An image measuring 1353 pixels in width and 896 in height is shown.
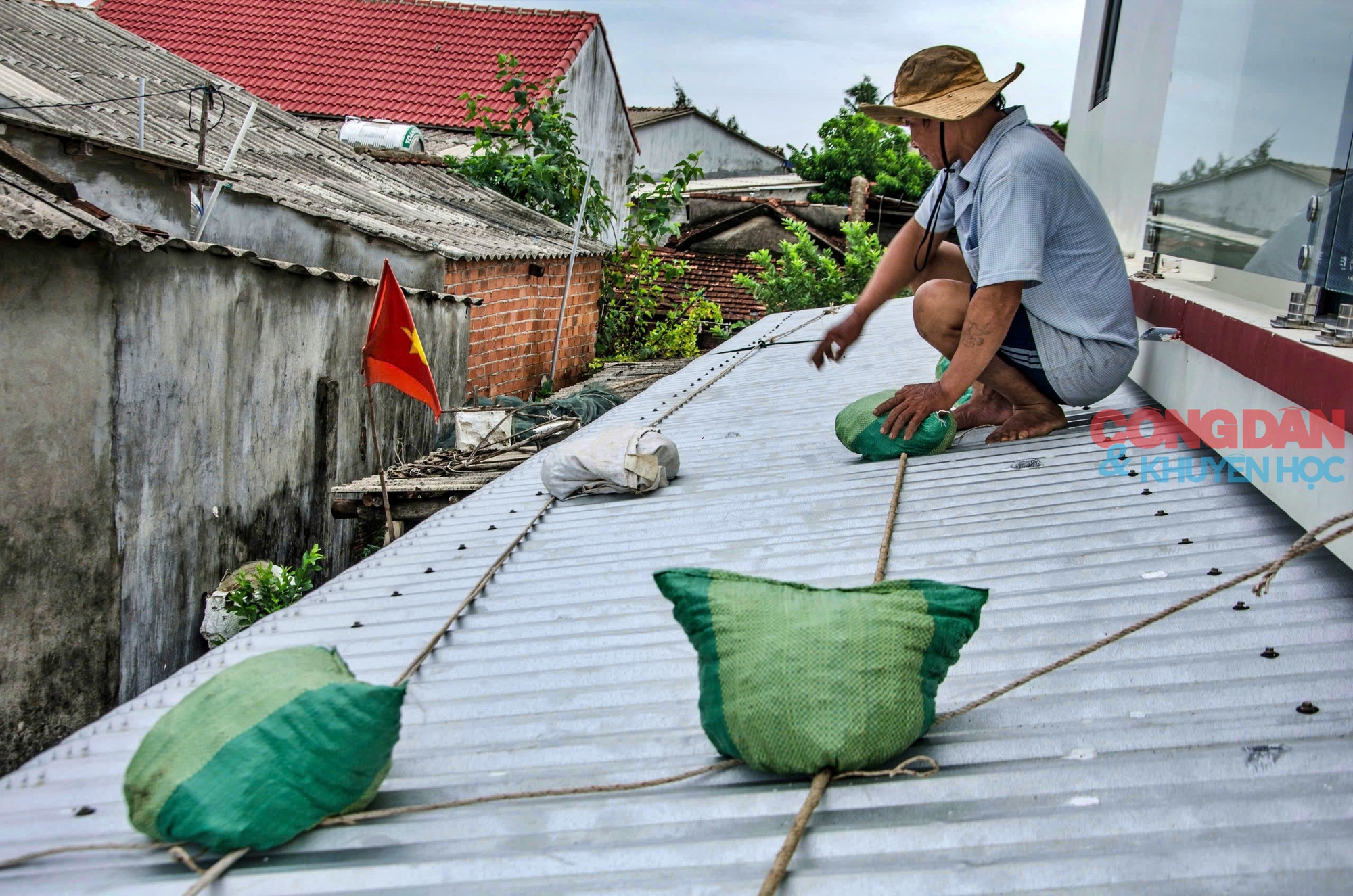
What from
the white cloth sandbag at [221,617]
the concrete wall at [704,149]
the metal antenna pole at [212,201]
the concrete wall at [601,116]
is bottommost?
the white cloth sandbag at [221,617]

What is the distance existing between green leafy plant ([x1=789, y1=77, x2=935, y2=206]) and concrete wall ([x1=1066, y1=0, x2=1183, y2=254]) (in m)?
18.8

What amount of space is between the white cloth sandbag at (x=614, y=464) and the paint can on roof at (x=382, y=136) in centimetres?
1192

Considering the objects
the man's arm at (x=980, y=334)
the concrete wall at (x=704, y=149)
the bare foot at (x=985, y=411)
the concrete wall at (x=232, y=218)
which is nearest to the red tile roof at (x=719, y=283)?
the concrete wall at (x=232, y=218)

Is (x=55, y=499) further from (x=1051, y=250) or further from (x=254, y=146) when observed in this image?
(x=254, y=146)

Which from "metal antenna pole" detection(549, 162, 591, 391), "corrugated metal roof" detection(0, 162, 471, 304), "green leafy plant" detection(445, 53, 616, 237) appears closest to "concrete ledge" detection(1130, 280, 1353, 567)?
"corrugated metal roof" detection(0, 162, 471, 304)

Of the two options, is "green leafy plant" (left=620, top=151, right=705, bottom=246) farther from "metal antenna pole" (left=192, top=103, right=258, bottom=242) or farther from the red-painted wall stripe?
the red-painted wall stripe

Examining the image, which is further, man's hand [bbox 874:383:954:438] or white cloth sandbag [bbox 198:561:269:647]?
white cloth sandbag [bbox 198:561:269:647]

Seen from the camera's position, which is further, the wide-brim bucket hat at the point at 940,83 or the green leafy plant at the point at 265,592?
the green leafy plant at the point at 265,592

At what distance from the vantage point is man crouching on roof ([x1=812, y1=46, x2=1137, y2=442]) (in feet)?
11.1

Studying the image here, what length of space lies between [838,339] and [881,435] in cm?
38

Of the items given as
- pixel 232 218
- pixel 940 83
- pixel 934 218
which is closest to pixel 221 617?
pixel 232 218

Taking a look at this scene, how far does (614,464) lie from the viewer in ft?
13.2

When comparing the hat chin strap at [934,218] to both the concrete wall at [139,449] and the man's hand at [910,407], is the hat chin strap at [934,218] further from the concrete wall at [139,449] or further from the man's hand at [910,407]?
the concrete wall at [139,449]

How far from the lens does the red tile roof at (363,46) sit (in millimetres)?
17750
